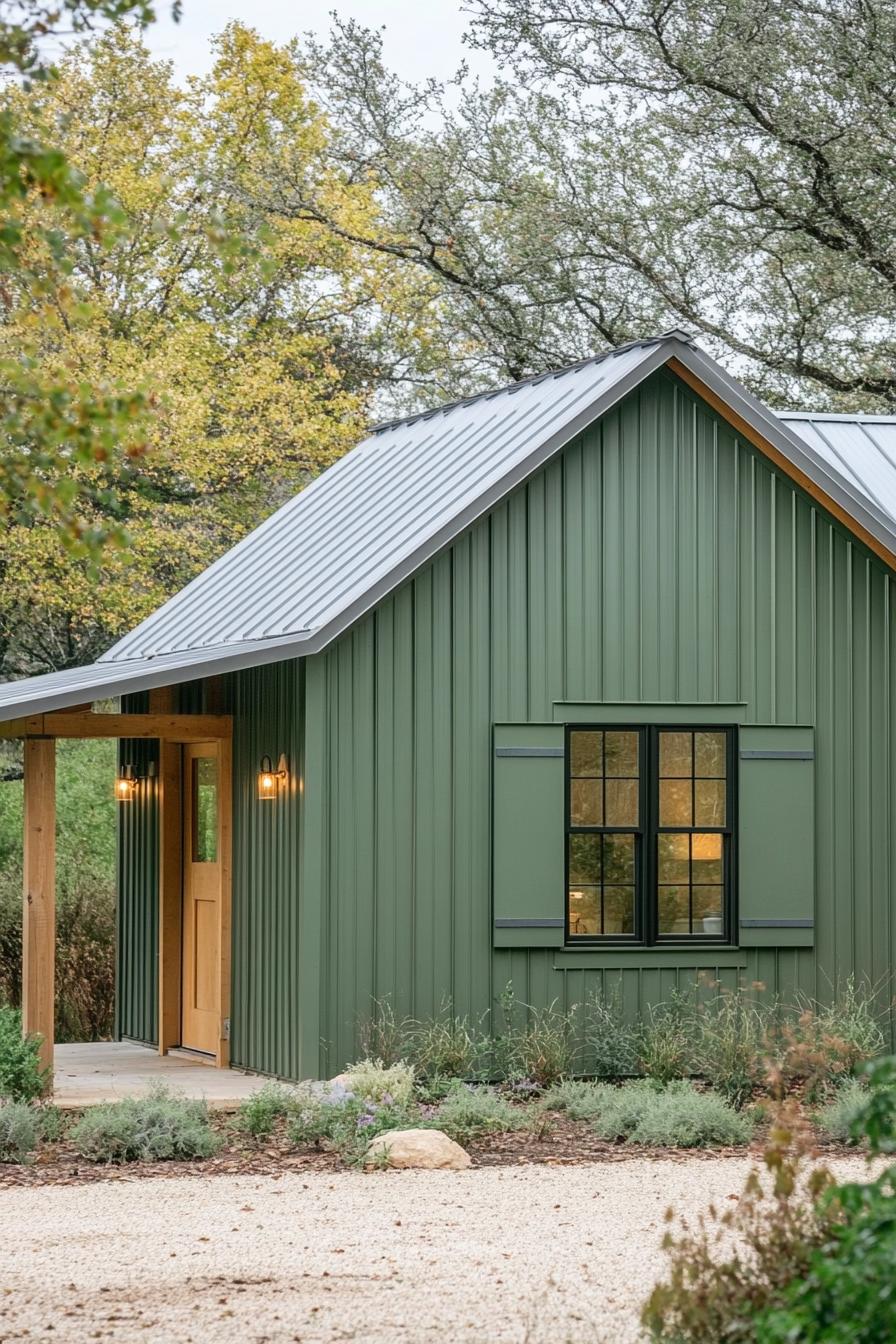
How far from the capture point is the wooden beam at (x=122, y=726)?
451 inches

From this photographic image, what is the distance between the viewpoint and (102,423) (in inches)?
169

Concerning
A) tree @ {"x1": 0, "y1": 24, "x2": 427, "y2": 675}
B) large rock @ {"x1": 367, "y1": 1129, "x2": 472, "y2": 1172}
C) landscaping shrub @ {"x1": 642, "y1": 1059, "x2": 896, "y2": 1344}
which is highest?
tree @ {"x1": 0, "y1": 24, "x2": 427, "y2": 675}

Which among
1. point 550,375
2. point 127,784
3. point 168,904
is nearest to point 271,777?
point 168,904

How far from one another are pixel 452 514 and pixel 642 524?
1.37 meters

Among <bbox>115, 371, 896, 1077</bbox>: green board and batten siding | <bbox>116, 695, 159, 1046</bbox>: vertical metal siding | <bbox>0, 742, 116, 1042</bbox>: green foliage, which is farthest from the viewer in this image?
<bbox>0, 742, 116, 1042</bbox>: green foliage

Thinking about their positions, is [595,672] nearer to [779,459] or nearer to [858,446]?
[779,459]

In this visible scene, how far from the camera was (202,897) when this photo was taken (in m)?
13.5

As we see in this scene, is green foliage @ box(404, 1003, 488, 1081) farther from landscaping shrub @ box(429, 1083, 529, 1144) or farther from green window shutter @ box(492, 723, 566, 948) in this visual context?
landscaping shrub @ box(429, 1083, 529, 1144)

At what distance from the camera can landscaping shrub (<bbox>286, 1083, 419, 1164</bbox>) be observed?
9703 mm

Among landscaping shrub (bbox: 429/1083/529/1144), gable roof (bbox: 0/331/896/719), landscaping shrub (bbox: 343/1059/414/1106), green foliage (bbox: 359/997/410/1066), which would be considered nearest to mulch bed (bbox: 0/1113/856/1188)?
landscaping shrub (bbox: 429/1083/529/1144)

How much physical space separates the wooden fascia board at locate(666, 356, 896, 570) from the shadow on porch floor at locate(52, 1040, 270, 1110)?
5085mm

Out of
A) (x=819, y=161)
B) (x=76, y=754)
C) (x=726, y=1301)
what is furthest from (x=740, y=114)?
(x=726, y=1301)

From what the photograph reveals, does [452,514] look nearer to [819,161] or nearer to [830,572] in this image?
[830,572]

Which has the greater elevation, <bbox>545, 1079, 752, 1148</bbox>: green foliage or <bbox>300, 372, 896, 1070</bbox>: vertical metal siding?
<bbox>300, 372, 896, 1070</bbox>: vertical metal siding
